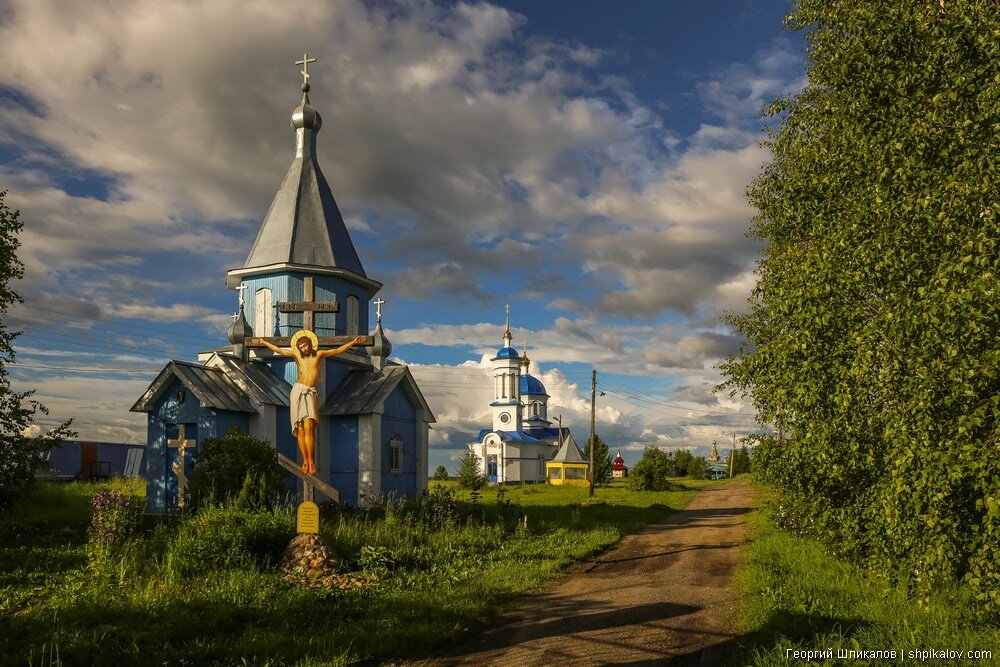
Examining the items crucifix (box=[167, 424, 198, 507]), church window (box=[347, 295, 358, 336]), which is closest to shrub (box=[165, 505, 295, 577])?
crucifix (box=[167, 424, 198, 507])

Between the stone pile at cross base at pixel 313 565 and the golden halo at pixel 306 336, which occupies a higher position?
the golden halo at pixel 306 336

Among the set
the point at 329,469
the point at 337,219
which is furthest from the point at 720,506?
the point at 337,219

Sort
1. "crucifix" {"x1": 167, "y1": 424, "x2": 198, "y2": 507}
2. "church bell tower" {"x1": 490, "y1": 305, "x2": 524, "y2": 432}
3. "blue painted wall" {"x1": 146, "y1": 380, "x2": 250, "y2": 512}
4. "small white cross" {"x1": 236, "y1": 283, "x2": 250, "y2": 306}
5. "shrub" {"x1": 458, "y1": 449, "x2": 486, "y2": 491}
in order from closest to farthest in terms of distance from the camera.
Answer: "crucifix" {"x1": 167, "y1": 424, "x2": 198, "y2": 507}
"blue painted wall" {"x1": 146, "y1": 380, "x2": 250, "y2": 512}
"small white cross" {"x1": 236, "y1": 283, "x2": 250, "y2": 306}
"shrub" {"x1": 458, "y1": 449, "x2": 486, "y2": 491}
"church bell tower" {"x1": 490, "y1": 305, "x2": 524, "y2": 432}

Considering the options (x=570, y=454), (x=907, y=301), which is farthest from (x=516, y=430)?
(x=907, y=301)

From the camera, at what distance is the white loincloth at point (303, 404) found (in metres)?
12.4

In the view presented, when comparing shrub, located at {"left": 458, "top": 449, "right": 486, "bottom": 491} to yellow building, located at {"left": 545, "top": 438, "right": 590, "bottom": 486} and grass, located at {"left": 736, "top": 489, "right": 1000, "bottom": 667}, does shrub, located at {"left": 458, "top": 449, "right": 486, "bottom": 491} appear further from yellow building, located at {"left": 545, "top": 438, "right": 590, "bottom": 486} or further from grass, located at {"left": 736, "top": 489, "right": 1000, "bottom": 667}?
grass, located at {"left": 736, "top": 489, "right": 1000, "bottom": 667}

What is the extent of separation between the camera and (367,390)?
846 inches

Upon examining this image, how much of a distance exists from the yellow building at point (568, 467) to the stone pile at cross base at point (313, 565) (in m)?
44.8

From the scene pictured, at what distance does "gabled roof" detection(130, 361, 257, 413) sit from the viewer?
1864 cm

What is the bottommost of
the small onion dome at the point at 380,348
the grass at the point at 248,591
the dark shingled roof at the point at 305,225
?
the grass at the point at 248,591

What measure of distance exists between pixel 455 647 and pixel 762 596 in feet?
14.9

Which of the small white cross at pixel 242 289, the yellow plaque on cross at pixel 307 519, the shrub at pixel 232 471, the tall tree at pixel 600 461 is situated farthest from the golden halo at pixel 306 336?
the tall tree at pixel 600 461

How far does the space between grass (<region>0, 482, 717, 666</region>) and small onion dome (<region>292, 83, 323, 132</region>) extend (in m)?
14.0

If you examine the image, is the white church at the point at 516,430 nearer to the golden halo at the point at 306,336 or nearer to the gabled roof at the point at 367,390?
the gabled roof at the point at 367,390
